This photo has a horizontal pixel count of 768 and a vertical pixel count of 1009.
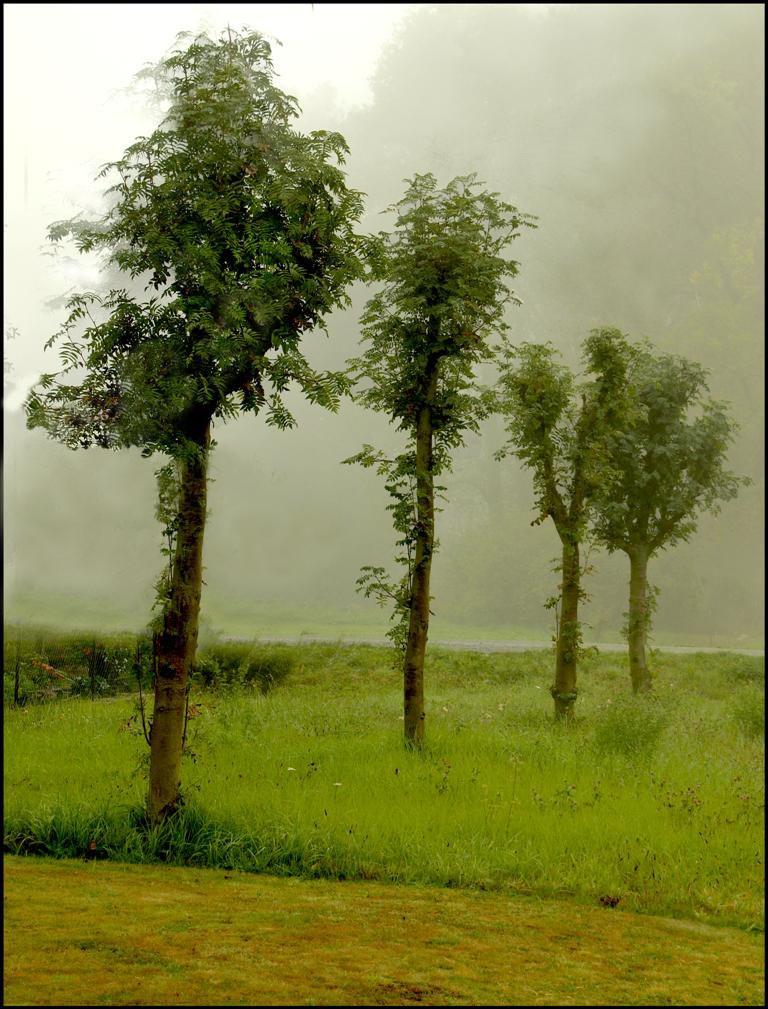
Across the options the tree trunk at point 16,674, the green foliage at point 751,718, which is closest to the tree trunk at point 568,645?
the green foliage at point 751,718

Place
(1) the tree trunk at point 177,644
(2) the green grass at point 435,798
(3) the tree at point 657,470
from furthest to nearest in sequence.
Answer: (3) the tree at point 657,470
(1) the tree trunk at point 177,644
(2) the green grass at point 435,798

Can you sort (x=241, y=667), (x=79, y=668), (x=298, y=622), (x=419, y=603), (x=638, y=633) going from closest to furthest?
(x=419, y=603) → (x=79, y=668) → (x=241, y=667) → (x=638, y=633) → (x=298, y=622)

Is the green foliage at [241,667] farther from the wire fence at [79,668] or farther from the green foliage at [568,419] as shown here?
the green foliage at [568,419]

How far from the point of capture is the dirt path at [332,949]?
308 cm

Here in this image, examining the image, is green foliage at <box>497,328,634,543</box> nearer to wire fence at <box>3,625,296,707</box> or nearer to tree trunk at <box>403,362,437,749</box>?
tree trunk at <box>403,362,437,749</box>

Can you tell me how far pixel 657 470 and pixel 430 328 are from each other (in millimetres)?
9999

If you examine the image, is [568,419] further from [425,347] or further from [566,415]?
[425,347]

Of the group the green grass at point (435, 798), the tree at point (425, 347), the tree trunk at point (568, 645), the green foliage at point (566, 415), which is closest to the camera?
the green grass at point (435, 798)

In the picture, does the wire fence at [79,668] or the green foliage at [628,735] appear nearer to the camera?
the green foliage at [628,735]

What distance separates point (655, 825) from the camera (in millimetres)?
8117

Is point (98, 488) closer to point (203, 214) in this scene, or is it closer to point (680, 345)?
point (203, 214)

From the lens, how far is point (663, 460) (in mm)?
20266

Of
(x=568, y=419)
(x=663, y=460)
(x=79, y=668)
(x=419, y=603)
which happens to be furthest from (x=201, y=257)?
(x=663, y=460)

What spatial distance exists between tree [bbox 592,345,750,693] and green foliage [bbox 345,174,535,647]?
848 centimetres
